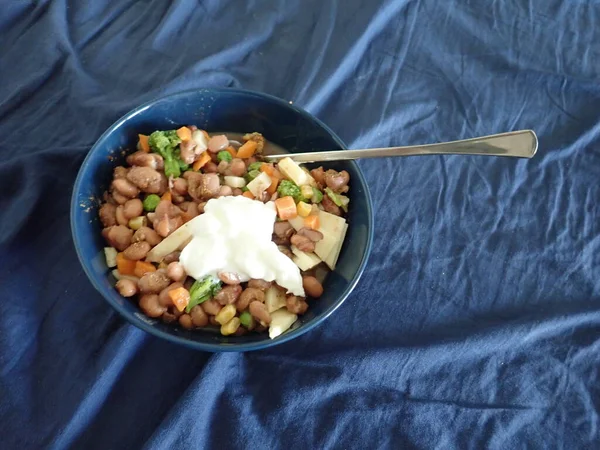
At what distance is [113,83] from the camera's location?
150 centimetres

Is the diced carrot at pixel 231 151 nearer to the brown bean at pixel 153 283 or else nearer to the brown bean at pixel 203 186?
the brown bean at pixel 203 186

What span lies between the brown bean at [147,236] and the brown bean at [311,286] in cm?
32

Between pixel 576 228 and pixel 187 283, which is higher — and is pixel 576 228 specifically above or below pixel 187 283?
below

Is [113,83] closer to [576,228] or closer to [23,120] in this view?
[23,120]

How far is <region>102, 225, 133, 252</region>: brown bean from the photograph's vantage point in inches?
43.9

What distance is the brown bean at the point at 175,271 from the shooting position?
1.06 m

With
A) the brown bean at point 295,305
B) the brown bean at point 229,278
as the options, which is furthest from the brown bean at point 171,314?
the brown bean at point 295,305

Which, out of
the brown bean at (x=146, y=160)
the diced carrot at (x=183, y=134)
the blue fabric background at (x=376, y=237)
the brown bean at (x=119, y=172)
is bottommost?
the blue fabric background at (x=376, y=237)

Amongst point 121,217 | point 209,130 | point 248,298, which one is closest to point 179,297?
point 248,298

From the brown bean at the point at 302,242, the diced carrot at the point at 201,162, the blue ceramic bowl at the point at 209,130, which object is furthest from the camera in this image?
the diced carrot at the point at 201,162

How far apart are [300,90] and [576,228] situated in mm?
831

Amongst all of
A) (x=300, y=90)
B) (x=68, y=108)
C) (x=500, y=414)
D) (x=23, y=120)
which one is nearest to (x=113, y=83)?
(x=68, y=108)

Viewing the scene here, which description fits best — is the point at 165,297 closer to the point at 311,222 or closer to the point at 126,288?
the point at 126,288

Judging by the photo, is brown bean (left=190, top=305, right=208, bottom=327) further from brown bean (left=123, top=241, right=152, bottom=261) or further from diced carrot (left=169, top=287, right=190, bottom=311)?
brown bean (left=123, top=241, right=152, bottom=261)
